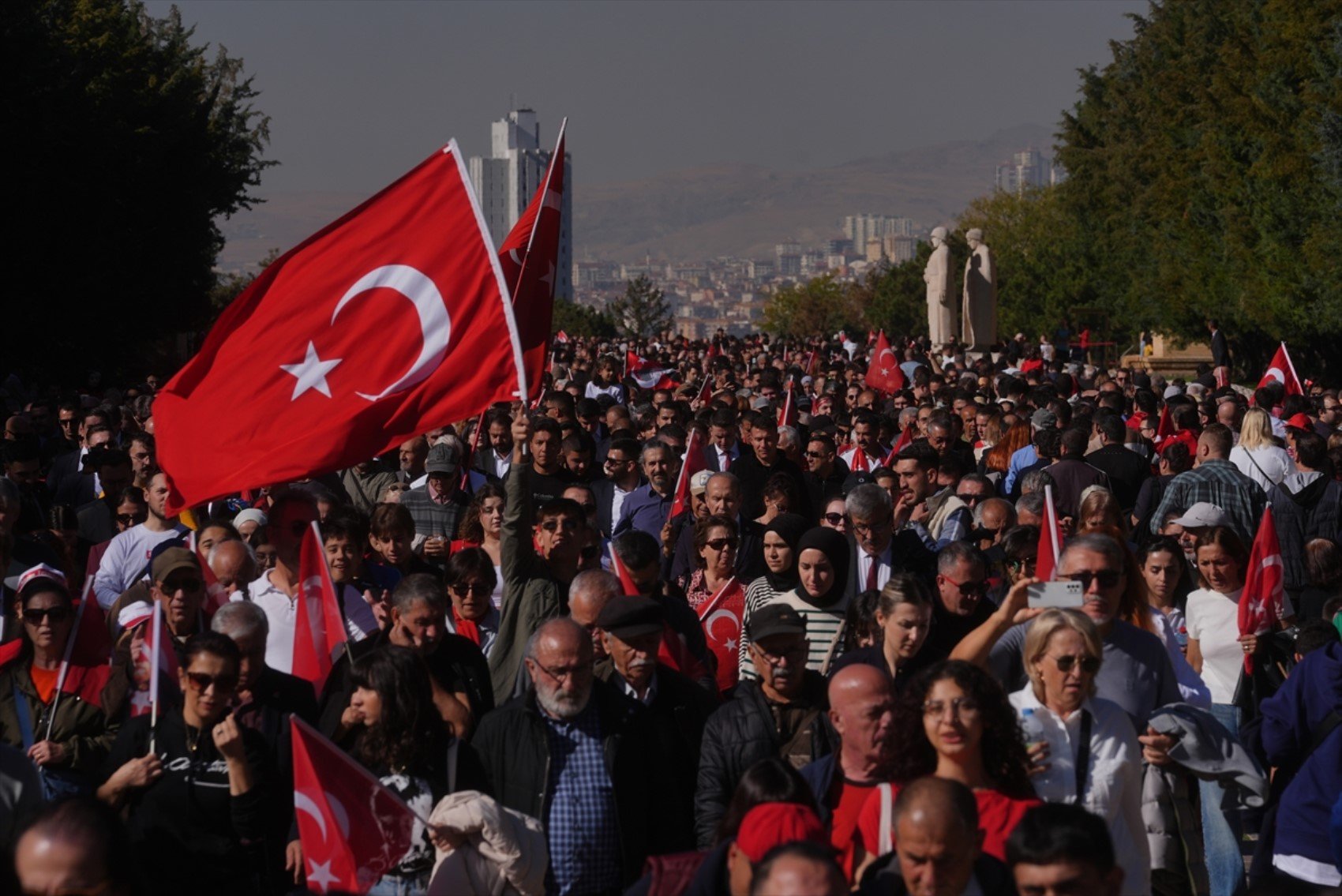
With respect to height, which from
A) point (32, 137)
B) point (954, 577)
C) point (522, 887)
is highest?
point (32, 137)

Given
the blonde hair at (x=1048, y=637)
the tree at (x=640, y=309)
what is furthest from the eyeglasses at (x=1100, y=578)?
the tree at (x=640, y=309)

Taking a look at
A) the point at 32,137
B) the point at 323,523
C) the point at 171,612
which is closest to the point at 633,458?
the point at 323,523

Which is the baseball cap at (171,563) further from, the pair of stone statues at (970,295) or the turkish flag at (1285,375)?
the pair of stone statues at (970,295)

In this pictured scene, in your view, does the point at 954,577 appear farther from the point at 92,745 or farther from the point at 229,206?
the point at 229,206

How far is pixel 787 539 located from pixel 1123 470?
4705 mm

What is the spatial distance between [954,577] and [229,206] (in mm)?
43384

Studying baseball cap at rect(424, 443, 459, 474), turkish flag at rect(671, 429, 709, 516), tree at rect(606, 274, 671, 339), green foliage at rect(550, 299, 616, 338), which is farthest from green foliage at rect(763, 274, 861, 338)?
baseball cap at rect(424, 443, 459, 474)

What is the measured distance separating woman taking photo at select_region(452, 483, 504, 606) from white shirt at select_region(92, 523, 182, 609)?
1.37m

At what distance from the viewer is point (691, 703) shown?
6469mm

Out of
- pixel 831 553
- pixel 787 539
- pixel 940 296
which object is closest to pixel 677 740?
pixel 831 553

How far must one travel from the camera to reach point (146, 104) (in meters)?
40.2

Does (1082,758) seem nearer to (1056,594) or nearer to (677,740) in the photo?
(1056,594)

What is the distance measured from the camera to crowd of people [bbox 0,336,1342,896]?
502 centimetres

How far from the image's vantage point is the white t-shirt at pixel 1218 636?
25.8 feet
